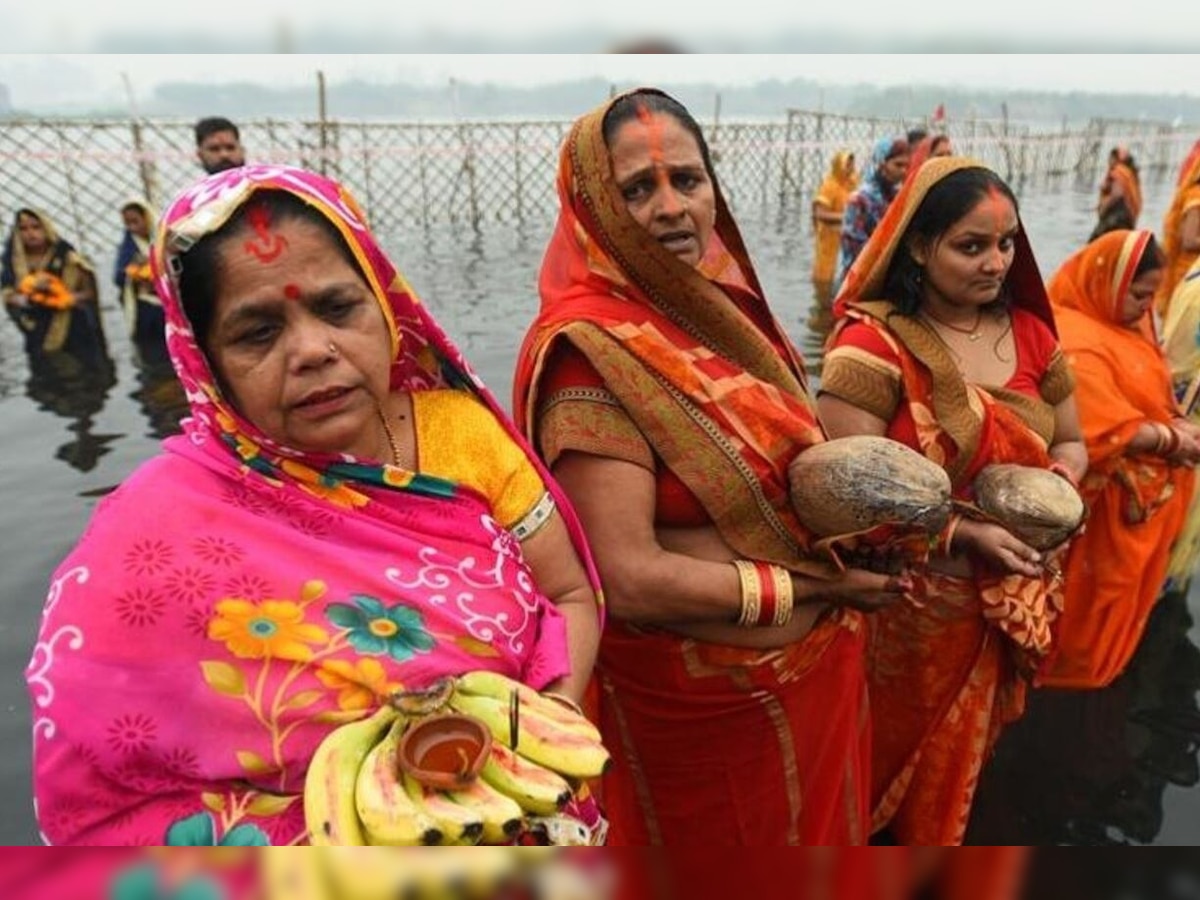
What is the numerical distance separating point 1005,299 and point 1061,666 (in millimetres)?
1535

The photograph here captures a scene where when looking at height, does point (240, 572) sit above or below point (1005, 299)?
below

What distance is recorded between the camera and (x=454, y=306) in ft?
36.9

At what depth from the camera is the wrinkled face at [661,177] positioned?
173cm

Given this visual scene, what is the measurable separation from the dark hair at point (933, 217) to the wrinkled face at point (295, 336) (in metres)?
1.54

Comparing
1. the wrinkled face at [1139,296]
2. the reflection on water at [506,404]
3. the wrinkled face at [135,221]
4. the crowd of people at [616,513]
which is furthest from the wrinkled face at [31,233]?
the wrinkled face at [1139,296]

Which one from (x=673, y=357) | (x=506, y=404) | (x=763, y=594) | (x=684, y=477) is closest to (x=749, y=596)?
(x=763, y=594)

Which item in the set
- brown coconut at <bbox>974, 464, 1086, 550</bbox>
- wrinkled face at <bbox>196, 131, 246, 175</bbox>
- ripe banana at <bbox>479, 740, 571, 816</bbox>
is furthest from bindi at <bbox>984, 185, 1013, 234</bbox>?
wrinkled face at <bbox>196, 131, 246, 175</bbox>

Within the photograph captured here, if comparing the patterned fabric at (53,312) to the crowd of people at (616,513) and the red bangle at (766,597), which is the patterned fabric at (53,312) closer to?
the crowd of people at (616,513)

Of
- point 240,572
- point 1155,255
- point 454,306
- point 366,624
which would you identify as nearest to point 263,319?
point 240,572

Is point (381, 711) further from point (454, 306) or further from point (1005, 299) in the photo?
point (454, 306)

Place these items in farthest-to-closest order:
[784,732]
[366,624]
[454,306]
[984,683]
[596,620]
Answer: [454,306]
[984,683]
[784,732]
[596,620]
[366,624]

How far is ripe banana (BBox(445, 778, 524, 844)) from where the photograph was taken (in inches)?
40.3

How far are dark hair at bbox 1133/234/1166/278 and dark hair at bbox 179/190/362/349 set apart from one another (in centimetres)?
280

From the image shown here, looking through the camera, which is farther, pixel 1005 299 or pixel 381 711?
pixel 1005 299
